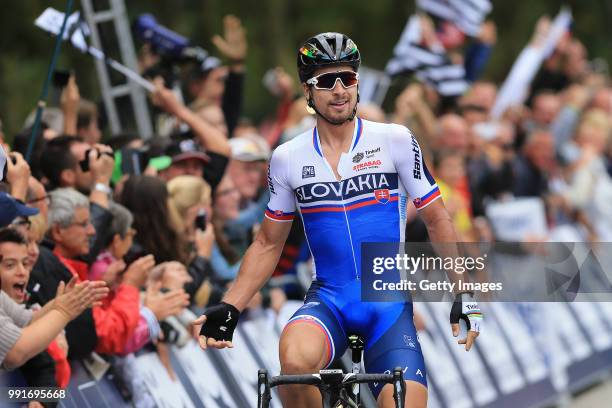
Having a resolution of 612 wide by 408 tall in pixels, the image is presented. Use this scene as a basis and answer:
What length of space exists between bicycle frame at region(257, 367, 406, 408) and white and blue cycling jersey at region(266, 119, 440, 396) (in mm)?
611

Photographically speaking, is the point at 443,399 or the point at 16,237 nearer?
the point at 16,237

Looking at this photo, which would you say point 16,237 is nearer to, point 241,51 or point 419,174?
point 419,174

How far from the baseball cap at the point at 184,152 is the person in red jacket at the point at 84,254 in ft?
5.93

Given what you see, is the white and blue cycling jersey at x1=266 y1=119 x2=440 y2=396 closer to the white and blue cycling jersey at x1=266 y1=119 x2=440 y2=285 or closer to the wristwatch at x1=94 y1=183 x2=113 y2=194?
the white and blue cycling jersey at x1=266 y1=119 x2=440 y2=285

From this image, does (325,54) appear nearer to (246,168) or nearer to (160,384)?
(160,384)

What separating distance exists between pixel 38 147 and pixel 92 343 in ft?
6.19

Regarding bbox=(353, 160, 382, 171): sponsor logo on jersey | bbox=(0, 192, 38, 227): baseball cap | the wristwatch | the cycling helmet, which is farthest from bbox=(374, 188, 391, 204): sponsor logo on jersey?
the wristwatch

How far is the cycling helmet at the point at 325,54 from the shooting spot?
8.42 m

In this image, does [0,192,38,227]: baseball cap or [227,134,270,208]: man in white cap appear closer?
[0,192,38,227]: baseball cap

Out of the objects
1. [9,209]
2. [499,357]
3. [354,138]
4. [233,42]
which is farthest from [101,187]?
[499,357]

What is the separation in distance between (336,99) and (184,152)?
331cm

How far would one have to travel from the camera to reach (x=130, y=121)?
1361 cm

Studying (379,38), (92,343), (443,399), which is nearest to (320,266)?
(92,343)

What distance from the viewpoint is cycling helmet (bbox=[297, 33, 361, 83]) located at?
8.42 meters
